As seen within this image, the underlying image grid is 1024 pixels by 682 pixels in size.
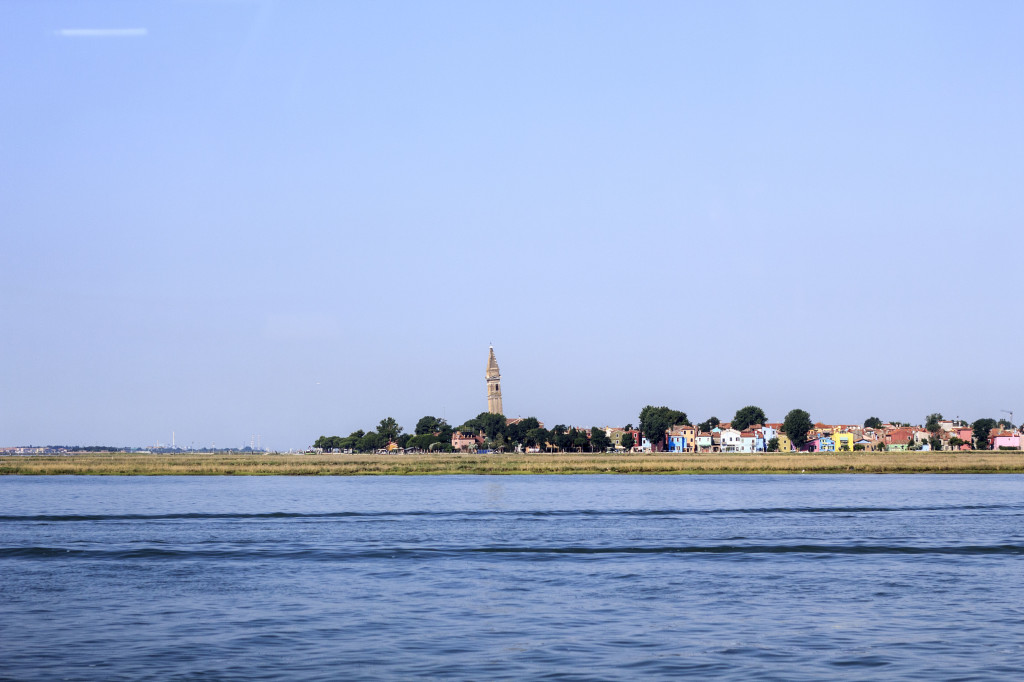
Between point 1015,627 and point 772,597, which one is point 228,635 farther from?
point 1015,627

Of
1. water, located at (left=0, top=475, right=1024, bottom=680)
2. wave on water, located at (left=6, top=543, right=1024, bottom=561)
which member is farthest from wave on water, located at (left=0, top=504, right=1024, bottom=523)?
wave on water, located at (left=6, top=543, right=1024, bottom=561)

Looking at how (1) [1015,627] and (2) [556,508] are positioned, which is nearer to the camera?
(1) [1015,627]

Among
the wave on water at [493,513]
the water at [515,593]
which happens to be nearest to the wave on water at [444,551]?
the water at [515,593]

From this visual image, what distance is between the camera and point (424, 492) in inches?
2955

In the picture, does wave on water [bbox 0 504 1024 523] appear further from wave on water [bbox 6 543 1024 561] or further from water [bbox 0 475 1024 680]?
wave on water [bbox 6 543 1024 561]

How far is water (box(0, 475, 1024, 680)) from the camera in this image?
1881 cm

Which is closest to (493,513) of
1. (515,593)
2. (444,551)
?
(444,551)

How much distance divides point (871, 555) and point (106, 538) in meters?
29.6

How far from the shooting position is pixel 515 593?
2716 centimetres

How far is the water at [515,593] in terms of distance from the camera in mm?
18812

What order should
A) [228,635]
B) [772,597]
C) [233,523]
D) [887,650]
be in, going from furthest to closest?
[233,523] → [772,597] → [228,635] → [887,650]

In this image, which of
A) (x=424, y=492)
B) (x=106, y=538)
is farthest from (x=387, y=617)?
(x=424, y=492)

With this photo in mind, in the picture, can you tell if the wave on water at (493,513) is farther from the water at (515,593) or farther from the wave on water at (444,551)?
the wave on water at (444,551)

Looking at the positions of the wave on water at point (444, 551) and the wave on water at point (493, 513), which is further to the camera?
the wave on water at point (493, 513)
